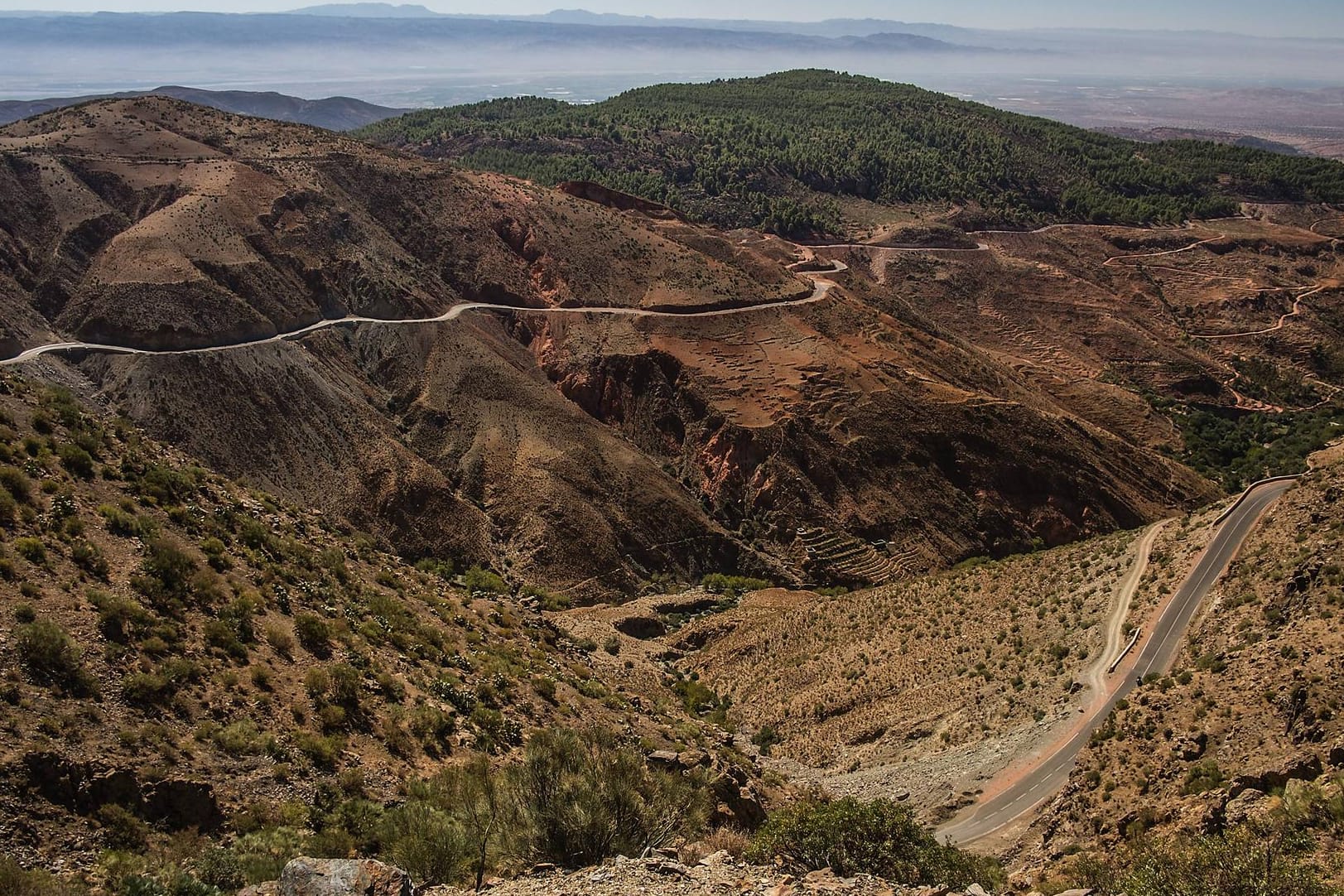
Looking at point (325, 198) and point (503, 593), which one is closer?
point (503, 593)

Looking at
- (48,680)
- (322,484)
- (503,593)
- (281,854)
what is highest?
(48,680)

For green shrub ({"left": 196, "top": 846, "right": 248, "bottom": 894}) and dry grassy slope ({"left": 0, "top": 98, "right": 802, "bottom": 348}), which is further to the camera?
dry grassy slope ({"left": 0, "top": 98, "right": 802, "bottom": 348})

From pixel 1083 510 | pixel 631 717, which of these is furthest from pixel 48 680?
pixel 1083 510

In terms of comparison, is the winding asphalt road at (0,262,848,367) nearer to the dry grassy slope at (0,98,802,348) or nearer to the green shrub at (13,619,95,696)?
the dry grassy slope at (0,98,802,348)

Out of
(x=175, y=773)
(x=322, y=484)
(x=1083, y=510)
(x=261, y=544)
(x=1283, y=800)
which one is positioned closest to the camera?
(x=175, y=773)

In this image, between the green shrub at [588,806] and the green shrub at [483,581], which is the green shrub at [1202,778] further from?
the green shrub at [483,581]

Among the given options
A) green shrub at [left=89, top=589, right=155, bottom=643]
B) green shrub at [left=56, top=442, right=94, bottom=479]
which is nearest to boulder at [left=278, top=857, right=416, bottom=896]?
green shrub at [left=89, top=589, right=155, bottom=643]

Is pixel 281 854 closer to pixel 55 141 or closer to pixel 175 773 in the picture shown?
pixel 175 773
